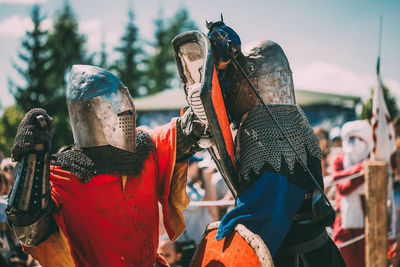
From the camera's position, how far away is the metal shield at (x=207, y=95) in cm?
189

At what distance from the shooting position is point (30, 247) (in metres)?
2.12

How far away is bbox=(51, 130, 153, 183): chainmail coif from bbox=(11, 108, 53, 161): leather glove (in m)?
0.22

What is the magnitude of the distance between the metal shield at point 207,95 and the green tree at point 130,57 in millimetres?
27524

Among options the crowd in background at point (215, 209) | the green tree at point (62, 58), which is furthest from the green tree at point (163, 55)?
the crowd in background at point (215, 209)

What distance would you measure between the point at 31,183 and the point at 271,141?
126 cm

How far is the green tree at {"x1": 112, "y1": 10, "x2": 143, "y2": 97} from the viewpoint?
29.6 meters

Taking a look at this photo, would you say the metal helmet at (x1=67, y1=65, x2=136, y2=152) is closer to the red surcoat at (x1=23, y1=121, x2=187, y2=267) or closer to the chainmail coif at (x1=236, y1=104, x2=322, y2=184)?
the red surcoat at (x1=23, y1=121, x2=187, y2=267)

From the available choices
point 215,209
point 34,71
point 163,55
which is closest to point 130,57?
point 163,55

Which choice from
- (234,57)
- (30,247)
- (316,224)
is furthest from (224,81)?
(30,247)

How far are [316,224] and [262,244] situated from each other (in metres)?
0.47

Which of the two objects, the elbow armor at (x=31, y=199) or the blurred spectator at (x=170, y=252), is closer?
the elbow armor at (x=31, y=199)

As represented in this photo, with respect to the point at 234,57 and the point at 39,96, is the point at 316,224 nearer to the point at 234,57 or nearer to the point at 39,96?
the point at 234,57

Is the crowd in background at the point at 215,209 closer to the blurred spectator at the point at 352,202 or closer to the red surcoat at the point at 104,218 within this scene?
the blurred spectator at the point at 352,202

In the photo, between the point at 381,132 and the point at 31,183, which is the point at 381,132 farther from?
the point at 31,183
